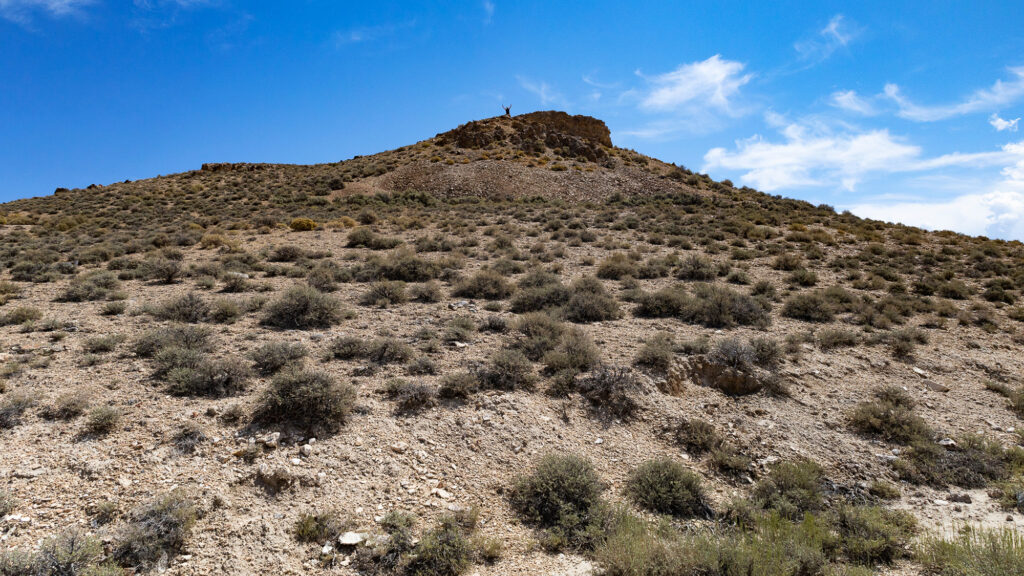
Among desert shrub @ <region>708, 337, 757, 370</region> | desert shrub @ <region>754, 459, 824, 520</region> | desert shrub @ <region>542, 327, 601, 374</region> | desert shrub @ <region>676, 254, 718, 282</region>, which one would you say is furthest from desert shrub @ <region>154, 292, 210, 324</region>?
desert shrub @ <region>676, 254, 718, 282</region>

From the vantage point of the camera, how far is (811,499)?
5398mm

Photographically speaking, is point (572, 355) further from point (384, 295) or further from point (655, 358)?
point (384, 295)

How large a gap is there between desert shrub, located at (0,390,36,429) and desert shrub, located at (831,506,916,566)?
8.91 meters

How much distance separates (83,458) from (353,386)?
285cm

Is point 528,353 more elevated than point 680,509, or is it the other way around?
point 528,353

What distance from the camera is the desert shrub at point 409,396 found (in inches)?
249

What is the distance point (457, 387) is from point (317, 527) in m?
2.57

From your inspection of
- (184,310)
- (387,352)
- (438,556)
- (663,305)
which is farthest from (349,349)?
(663,305)

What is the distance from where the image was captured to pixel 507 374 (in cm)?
710

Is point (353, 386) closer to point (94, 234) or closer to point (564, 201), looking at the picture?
point (94, 234)

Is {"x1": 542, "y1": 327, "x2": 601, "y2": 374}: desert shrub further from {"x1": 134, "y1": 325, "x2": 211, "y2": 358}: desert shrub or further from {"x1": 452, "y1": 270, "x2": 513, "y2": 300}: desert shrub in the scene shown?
{"x1": 134, "y1": 325, "x2": 211, "y2": 358}: desert shrub

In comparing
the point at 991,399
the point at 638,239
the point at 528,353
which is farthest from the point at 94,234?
the point at 991,399

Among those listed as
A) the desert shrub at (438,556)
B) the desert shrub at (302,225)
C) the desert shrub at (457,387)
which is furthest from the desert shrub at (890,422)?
the desert shrub at (302,225)

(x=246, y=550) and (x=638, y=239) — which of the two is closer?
(x=246, y=550)
